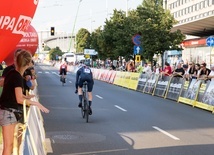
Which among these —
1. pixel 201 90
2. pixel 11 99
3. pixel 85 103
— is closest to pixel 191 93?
pixel 201 90

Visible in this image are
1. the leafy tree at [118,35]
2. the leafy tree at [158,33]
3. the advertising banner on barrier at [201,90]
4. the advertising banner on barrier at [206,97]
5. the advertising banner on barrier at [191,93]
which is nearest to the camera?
the advertising banner on barrier at [206,97]

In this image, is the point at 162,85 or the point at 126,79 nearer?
the point at 162,85

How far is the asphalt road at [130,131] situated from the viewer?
9227 mm

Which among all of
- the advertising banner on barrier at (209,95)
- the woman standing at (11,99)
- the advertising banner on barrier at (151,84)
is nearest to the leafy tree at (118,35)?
the advertising banner on barrier at (151,84)

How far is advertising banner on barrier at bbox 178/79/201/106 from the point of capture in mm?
18141

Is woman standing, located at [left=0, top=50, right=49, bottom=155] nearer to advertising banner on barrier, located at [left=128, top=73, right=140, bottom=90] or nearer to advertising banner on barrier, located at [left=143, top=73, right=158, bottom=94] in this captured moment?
advertising banner on barrier, located at [left=143, top=73, right=158, bottom=94]

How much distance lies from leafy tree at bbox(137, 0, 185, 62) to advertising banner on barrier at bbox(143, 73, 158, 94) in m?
6.27

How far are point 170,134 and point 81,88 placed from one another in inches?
153

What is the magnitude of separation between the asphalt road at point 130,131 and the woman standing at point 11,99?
2.43 meters

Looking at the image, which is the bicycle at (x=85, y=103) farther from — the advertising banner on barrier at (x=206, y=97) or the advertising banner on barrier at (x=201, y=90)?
the advertising banner on barrier at (x=201, y=90)

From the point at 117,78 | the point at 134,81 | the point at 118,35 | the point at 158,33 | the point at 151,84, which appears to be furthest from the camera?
the point at 118,35

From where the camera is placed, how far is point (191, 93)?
18719mm

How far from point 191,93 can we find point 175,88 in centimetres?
234

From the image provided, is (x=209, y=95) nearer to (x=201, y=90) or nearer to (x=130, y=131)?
(x=201, y=90)
